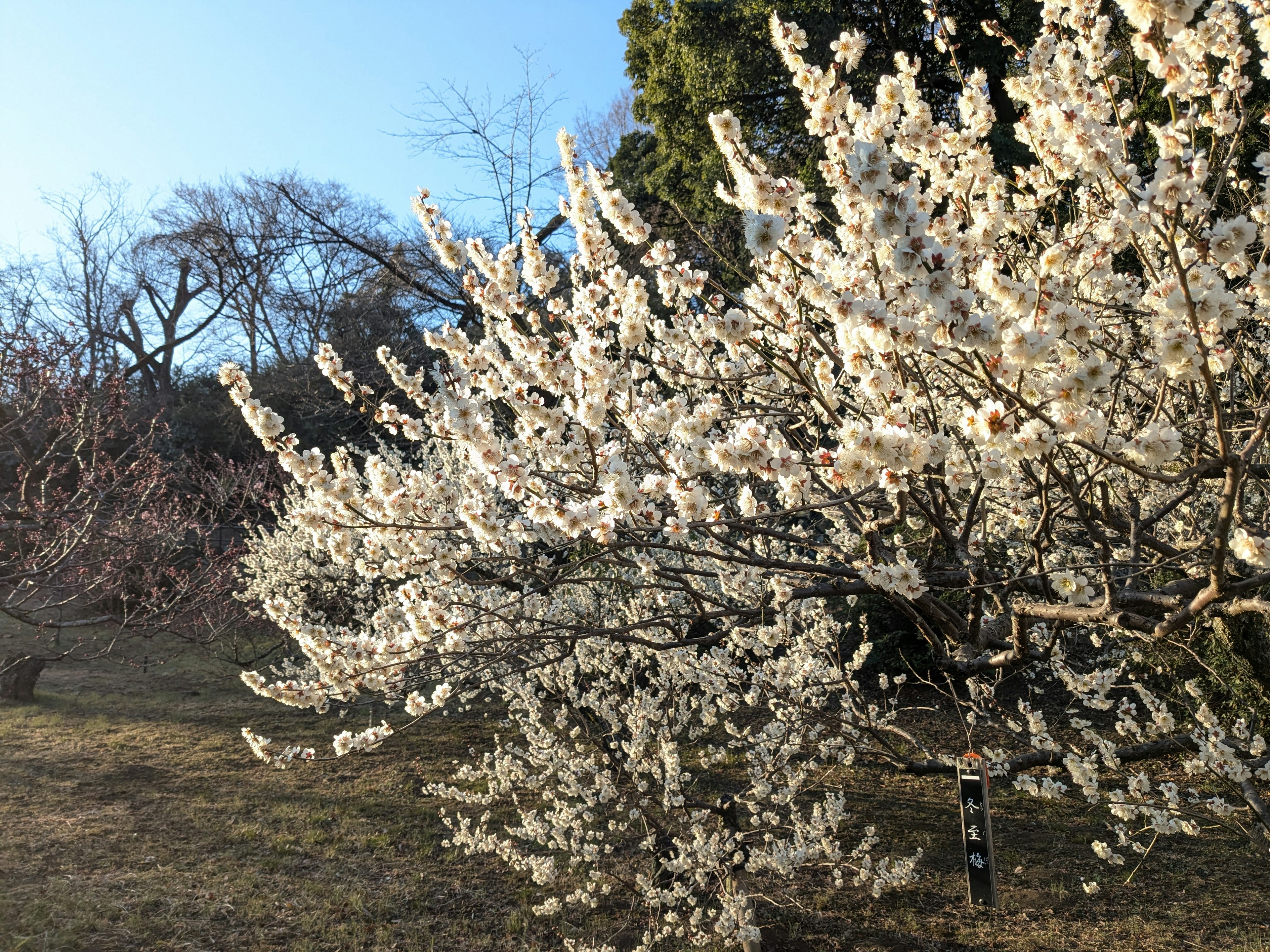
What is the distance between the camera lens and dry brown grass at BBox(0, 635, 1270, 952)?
144 inches

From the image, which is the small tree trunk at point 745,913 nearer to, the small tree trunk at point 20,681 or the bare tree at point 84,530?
the bare tree at point 84,530

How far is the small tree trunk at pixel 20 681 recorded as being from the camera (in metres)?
7.52

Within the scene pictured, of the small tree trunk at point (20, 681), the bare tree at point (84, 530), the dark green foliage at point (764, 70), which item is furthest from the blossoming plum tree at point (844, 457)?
the small tree trunk at point (20, 681)

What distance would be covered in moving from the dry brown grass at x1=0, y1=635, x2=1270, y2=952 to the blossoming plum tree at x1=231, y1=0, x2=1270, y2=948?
0.87 ft

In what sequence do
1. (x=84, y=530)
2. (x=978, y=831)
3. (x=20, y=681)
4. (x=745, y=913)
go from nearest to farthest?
(x=978, y=831) < (x=745, y=913) < (x=84, y=530) < (x=20, y=681)

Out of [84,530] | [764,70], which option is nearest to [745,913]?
[84,530]

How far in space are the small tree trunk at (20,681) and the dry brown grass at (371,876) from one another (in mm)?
1704

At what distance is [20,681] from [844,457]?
8945 millimetres

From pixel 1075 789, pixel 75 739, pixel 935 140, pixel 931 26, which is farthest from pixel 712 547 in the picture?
pixel 931 26

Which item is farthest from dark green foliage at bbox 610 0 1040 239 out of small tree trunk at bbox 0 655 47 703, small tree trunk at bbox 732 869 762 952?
small tree trunk at bbox 0 655 47 703

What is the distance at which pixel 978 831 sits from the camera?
3.11m

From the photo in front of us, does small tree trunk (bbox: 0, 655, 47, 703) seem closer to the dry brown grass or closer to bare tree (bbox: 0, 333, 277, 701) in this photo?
bare tree (bbox: 0, 333, 277, 701)

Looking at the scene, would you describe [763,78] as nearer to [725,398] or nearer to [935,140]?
[725,398]

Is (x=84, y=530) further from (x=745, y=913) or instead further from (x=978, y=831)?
(x=978, y=831)
